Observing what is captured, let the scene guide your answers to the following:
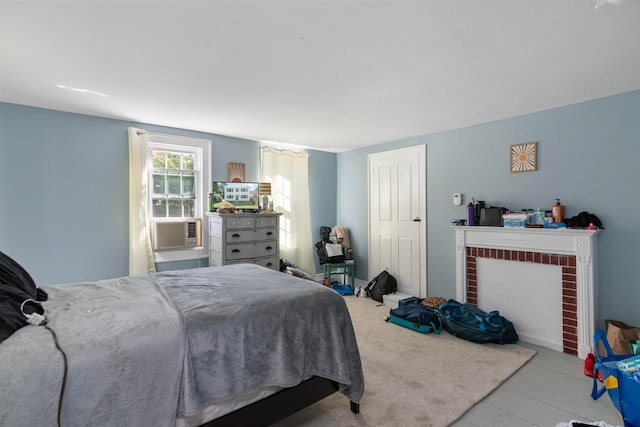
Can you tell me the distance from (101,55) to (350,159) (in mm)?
4014

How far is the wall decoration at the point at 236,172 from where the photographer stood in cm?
454

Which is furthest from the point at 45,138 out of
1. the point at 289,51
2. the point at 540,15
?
the point at 540,15

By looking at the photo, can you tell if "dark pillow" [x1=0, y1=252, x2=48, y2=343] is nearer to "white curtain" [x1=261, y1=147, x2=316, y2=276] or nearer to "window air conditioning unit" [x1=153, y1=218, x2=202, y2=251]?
"window air conditioning unit" [x1=153, y1=218, x2=202, y2=251]

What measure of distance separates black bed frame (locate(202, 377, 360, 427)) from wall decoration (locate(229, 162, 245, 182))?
130 inches

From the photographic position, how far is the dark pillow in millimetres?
1301

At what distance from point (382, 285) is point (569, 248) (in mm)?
2338

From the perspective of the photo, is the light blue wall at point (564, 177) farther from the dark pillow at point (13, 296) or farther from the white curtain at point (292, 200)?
the dark pillow at point (13, 296)

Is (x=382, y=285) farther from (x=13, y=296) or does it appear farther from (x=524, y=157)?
(x=13, y=296)

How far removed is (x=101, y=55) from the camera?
215cm

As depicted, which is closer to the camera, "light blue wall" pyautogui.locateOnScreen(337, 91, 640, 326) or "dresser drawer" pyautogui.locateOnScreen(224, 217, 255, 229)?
"light blue wall" pyautogui.locateOnScreen(337, 91, 640, 326)

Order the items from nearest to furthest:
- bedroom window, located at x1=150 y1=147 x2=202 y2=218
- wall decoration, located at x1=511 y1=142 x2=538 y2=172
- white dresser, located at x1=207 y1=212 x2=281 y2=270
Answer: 1. wall decoration, located at x1=511 y1=142 x2=538 y2=172
2. white dresser, located at x1=207 y1=212 x2=281 y2=270
3. bedroom window, located at x1=150 y1=147 x2=202 y2=218

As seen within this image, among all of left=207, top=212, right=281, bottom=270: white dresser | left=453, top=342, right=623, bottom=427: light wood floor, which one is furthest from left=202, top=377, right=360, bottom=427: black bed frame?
left=207, top=212, right=281, bottom=270: white dresser

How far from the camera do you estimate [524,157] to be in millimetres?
3471

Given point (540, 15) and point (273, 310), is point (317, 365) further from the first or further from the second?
point (540, 15)
